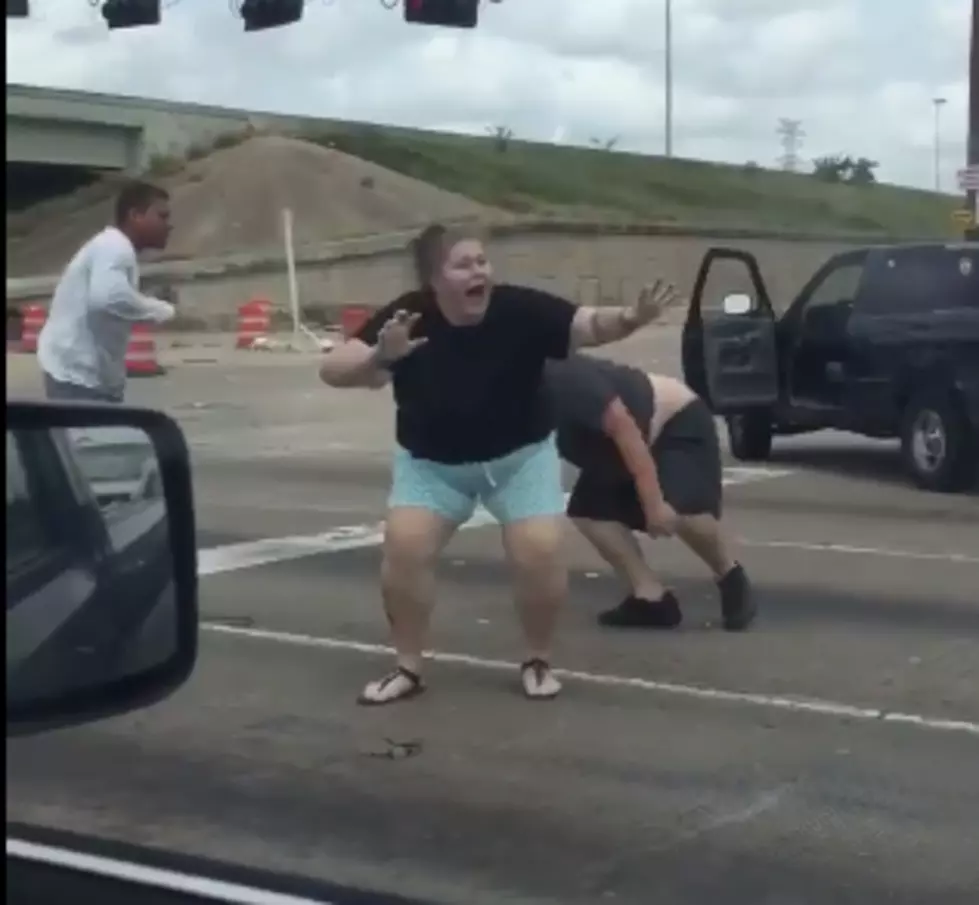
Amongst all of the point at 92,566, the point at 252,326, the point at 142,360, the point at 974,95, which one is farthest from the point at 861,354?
the point at 252,326

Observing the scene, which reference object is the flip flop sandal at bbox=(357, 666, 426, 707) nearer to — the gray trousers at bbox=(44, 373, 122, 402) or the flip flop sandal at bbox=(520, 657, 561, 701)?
the flip flop sandal at bbox=(520, 657, 561, 701)

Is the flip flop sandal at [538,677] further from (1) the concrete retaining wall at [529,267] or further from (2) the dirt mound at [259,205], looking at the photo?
(2) the dirt mound at [259,205]

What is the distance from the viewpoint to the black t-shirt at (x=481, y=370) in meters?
6.69

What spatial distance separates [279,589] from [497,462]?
3.22 meters

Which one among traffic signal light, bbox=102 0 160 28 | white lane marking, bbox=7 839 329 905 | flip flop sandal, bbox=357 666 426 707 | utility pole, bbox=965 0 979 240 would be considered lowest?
flip flop sandal, bbox=357 666 426 707

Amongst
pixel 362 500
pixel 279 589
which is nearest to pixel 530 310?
pixel 279 589

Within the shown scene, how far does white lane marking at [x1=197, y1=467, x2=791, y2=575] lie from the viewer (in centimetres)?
1060

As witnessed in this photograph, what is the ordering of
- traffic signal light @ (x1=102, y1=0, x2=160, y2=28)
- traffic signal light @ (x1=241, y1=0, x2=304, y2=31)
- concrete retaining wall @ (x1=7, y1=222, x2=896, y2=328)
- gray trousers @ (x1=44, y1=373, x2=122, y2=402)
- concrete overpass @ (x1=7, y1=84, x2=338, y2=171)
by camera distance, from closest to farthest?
gray trousers @ (x1=44, y1=373, x2=122, y2=402) → traffic signal light @ (x1=102, y1=0, x2=160, y2=28) → traffic signal light @ (x1=241, y1=0, x2=304, y2=31) → concrete retaining wall @ (x1=7, y1=222, x2=896, y2=328) → concrete overpass @ (x1=7, y1=84, x2=338, y2=171)

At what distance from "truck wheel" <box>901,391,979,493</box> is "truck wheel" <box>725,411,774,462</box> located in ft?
6.34

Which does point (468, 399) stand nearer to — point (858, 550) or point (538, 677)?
point (538, 677)

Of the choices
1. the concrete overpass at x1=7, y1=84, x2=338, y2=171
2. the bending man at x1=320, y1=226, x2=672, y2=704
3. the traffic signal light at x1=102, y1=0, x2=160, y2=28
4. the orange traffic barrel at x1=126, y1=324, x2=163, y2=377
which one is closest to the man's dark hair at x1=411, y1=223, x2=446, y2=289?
the bending man at x1=320, y1=226, x2=672, y2=704

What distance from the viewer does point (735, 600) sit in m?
8.48

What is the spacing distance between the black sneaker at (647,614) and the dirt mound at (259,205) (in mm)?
59751

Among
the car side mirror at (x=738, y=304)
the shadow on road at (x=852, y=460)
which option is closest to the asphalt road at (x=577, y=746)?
the car side mirror at (x=738, y=304)
